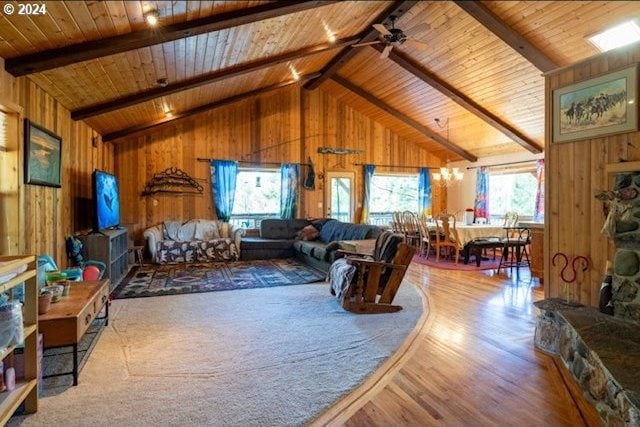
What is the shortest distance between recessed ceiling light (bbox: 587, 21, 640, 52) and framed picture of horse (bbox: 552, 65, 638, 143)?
1496mm

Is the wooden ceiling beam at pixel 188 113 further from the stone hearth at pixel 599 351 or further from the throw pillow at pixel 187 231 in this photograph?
the stone hearth at pixel 599 351

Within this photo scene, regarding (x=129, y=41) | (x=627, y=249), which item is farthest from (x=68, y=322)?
(x=627, y=249)

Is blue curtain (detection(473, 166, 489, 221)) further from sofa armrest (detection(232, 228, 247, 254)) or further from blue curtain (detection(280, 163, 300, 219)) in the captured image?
sofa armrest (detection(232, 228, 247, 254))

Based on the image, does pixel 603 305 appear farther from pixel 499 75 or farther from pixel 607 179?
pixel 499 75

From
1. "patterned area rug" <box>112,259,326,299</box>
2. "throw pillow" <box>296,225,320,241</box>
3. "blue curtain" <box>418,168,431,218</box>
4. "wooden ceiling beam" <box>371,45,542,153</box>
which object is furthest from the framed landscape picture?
"blue curtain" <box>418,168,431,218</box>

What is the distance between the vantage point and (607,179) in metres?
2.62

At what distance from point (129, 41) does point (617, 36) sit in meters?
4.96

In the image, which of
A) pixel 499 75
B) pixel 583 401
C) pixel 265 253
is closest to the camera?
pixel 583 401

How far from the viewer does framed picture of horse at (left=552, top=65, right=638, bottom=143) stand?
8.00 feet

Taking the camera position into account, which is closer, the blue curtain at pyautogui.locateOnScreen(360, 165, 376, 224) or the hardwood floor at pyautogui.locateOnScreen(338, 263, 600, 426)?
the hardwood floor at pyautogui.locateOnScreen(338, 263, 600, 426)

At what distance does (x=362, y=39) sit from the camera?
5.57m

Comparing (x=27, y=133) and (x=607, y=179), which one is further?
(x=27, y=133)

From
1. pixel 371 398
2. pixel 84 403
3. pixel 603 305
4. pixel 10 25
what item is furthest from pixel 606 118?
pixel 10 25

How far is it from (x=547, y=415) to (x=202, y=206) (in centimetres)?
676
